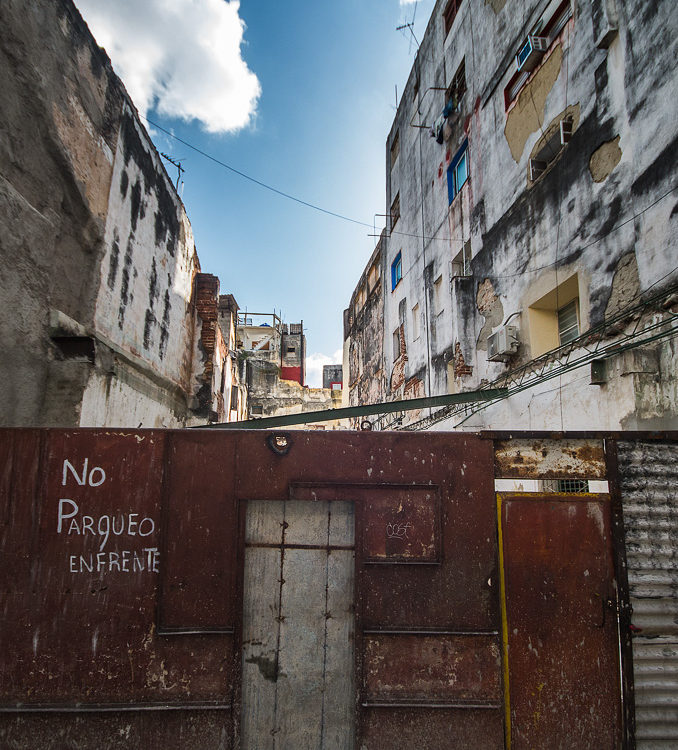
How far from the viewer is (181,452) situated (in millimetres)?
3725

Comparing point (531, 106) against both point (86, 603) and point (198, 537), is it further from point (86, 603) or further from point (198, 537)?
point (86, 603)

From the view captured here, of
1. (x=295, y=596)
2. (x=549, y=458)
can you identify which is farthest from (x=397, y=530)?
(x=549, y=458)

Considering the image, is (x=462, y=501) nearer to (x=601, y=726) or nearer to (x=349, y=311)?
(x=601, y=726)

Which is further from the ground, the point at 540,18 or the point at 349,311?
the point at 349,311

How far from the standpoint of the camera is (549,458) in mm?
3723

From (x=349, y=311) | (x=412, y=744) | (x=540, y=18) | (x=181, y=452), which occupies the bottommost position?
(x=412, y=744)

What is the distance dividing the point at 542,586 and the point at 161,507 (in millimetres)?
2940

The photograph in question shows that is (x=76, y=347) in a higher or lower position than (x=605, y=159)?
lower

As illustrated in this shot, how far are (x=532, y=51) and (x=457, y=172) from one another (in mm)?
3947

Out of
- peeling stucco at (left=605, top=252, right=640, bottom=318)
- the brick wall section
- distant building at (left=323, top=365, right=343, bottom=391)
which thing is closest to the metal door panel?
peeling stucco at (left=605, top=252, right=640, bottom=318)

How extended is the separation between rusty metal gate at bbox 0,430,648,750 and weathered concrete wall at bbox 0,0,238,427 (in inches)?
91.7

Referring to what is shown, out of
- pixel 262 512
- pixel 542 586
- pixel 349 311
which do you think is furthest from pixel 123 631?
pixel 349 311

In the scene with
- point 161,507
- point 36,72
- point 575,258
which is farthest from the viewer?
point 575,258

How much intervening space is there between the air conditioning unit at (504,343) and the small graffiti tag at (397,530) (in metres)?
6.09
